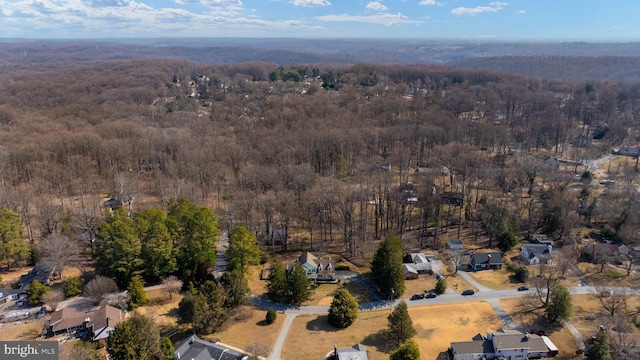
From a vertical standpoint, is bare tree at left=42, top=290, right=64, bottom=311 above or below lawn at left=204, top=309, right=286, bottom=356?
above

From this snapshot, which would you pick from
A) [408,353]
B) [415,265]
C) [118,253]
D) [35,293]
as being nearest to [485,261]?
[415,265]

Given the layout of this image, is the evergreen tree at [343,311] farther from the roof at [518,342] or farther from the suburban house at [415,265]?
Answer: the roof at [518,342]

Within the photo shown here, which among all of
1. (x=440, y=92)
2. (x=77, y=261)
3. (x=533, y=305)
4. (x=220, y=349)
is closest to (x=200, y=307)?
(x=220, y=349)

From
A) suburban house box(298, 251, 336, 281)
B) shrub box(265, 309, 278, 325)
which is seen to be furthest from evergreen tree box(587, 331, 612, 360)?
shrub box(265, 309, 278, 325)

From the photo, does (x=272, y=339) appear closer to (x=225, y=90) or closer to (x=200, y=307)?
(x=200, y=307)

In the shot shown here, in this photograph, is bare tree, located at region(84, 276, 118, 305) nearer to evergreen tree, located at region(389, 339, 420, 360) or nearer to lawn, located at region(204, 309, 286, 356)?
lawn, located at region(204, 309, 286, 356)
